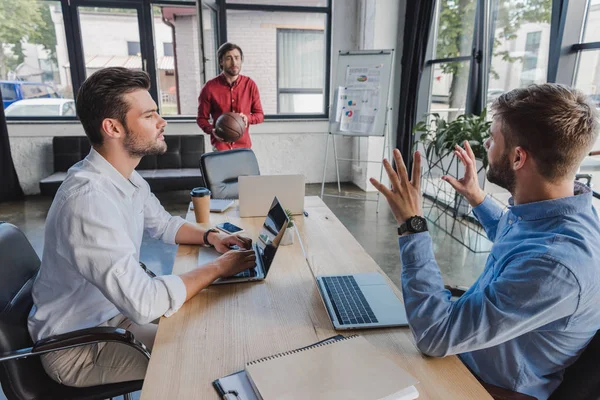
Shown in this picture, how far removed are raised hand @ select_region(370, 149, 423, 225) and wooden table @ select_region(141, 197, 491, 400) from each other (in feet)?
1.05

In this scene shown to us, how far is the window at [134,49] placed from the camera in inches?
195

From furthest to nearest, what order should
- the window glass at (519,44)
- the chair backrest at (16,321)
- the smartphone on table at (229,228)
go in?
the window glass at (519,44)
the smartphone on table at (229,228)
the chair backrest at (16,321)

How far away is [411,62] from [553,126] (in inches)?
157

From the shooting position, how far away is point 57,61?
4.83 meters

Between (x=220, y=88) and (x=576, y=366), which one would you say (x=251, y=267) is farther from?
(x=220, y=88)

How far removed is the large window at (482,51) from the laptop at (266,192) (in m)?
1.68

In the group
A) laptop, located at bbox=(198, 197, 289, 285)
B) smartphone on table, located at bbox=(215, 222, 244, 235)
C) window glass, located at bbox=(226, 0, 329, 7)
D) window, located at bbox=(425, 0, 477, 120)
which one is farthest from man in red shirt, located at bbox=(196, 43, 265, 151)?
window, located at bbox=(425, 0, 477, 120)

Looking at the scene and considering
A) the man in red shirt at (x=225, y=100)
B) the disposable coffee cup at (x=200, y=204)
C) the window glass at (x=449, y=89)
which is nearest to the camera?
the disposable coffee cup at (x=200, y=204)

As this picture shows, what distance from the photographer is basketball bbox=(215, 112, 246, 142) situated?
3.34 m

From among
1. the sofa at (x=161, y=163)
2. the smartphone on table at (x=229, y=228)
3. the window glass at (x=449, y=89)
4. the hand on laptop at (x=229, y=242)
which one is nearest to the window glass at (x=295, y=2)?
the window glass at (x=449, y=89)

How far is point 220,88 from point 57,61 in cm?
264

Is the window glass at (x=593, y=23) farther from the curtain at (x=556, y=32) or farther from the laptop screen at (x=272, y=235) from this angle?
the laptop screen at (x=272, y=235)

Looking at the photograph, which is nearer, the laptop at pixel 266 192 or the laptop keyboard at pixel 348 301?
the laptop keyboard at pixel 348 301

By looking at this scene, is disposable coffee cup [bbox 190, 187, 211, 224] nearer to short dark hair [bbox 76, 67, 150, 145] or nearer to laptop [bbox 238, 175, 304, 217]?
laptop [bbox 238, 175, 304, 217]
